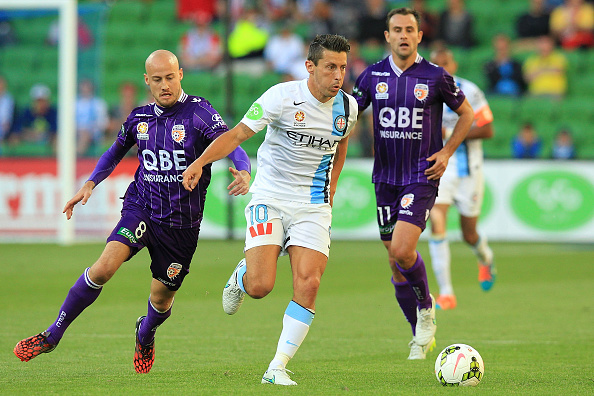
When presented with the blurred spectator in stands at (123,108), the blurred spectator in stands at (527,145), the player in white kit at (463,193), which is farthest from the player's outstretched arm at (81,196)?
the blurred spectator in stands at (527,145)

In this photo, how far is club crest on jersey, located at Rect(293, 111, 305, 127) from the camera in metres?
6.32

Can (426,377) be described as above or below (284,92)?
Answer: below

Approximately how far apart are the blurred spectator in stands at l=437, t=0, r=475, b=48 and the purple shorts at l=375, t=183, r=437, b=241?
45.7ft

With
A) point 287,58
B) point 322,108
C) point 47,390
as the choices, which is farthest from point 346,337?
point 287,58

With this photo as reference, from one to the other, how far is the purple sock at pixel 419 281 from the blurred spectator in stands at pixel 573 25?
14713 mm

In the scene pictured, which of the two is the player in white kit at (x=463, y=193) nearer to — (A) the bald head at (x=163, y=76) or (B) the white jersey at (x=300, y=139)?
(B) the white jersey at (x=300, y=139)

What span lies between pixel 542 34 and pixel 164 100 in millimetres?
15994

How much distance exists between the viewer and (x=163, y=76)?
21.4 feet

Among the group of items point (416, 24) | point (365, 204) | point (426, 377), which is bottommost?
point (365, 204)

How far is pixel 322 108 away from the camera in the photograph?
639 centimetres

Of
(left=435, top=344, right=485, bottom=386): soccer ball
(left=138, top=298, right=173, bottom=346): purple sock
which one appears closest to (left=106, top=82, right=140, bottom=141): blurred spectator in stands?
(left=138, top=298, right=173, bottom=346): purple sock

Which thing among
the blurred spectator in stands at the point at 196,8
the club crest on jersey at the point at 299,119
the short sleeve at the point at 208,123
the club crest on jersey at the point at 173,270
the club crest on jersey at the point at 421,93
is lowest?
the club crest on jersey at the point at 173,270

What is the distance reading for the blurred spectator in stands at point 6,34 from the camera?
18.0 meters

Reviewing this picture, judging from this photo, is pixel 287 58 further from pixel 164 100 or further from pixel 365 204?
pixel 164 100
